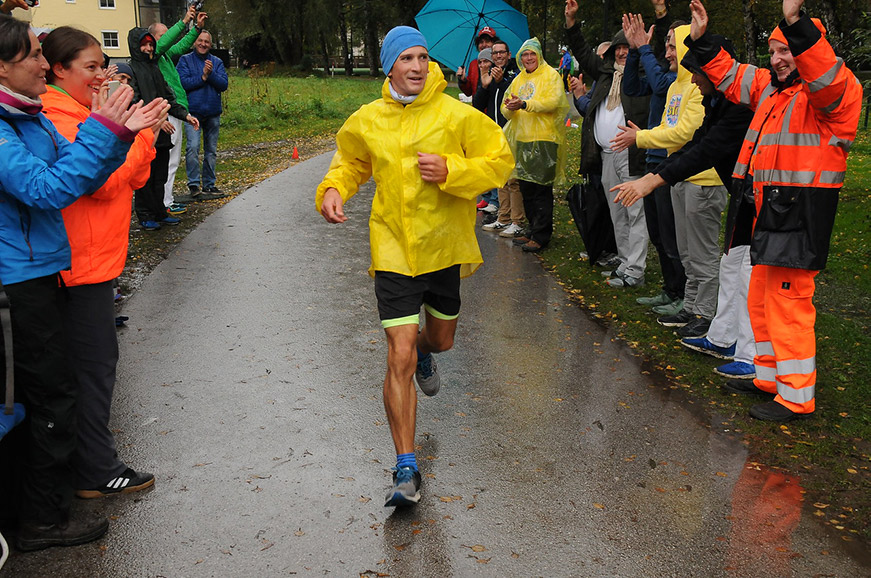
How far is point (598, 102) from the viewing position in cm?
849

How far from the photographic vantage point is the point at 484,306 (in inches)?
302

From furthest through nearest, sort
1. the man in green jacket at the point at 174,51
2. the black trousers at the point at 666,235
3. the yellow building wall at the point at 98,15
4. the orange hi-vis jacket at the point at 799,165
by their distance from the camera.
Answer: the yellow building wall at the point at 98,15 < the man in green jacket at the point at 174,51 < the black trousers at the point at 666,235 < the orange hi-vis jacket at the point at 799,165

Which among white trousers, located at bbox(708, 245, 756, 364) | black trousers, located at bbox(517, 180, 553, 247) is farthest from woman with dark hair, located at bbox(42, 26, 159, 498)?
black trousers, located at bbox(517, 180, 553, 247)

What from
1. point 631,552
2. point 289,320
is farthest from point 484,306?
point 631,552

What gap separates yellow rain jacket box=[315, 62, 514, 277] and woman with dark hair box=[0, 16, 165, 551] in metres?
1.16

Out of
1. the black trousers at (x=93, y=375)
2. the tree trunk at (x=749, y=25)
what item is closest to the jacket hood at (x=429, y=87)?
the black trousers at (x=93, y=375)

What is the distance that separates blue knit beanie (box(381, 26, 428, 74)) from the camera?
4.35 m

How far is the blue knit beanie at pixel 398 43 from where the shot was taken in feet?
14.3

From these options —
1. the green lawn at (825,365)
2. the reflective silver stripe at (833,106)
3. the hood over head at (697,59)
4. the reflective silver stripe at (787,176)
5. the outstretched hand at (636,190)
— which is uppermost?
the hood over head at (697,59)

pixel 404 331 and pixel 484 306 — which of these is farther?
pixel 484 306

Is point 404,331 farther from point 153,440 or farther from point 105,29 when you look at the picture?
point 105,29

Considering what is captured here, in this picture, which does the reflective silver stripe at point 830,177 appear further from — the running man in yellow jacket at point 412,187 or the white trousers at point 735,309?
the running man in yellow jacket at point 412,187

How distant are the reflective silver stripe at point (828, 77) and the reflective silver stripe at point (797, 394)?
1817 mm

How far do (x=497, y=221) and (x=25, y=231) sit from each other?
816cm
